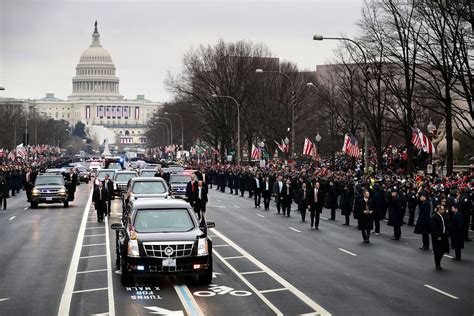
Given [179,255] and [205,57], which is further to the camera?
[205,57]

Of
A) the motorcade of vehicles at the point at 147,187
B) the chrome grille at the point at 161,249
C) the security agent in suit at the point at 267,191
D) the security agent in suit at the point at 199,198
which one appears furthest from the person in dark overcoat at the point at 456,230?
the security agent in suit at the point at 267,191

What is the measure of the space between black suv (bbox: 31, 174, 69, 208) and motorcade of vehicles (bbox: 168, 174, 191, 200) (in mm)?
4811

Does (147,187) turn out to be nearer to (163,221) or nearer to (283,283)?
(163,221)

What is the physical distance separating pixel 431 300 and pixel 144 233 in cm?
508

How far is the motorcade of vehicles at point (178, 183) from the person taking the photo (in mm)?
46031

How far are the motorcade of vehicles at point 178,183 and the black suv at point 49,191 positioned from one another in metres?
4.81

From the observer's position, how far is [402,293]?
17391mm

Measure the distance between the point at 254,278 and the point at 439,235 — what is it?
172 inches

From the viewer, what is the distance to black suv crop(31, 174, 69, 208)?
141ft

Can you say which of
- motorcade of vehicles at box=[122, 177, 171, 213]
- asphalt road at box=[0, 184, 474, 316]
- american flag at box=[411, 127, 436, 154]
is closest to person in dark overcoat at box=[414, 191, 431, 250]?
asphalt road at box=[0, 184, 474, 316]

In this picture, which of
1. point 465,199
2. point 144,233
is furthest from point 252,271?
point 465,199

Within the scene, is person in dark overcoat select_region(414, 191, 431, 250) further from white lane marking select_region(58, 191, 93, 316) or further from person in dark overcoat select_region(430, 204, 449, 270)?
white lane marking select_region(58, 191, 93, 316)

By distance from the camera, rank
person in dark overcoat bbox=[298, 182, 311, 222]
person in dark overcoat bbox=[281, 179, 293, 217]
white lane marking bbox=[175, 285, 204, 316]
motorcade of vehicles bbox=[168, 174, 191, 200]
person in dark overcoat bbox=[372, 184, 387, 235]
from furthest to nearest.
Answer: motorcade of vehicles bbox=[168, 174, 191, 200]
person in dark overcoat bbox=[281, 179, 293, 217]
person in dark overcoat bbox=[298, 182, 311, 222]
person in dark overcoat bbox=[372, 184, 387, 235]
white lane marking bbox=[175, 285, 204, 316]

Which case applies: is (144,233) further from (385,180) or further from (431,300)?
(385,180)
